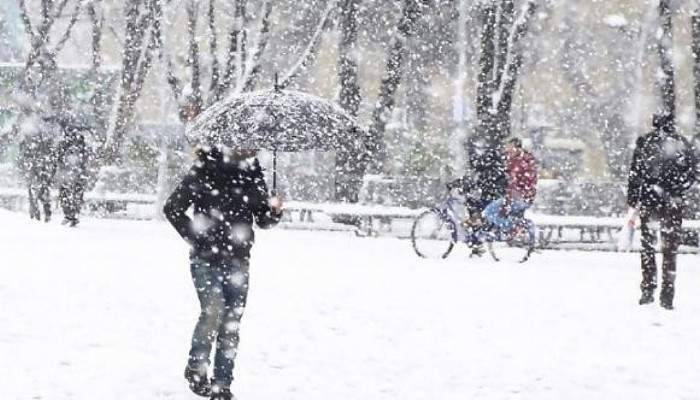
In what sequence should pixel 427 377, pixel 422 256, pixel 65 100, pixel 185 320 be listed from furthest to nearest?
pixel 65 100 < pixel 422 256 < pixel 185 320 < pixel 427 377

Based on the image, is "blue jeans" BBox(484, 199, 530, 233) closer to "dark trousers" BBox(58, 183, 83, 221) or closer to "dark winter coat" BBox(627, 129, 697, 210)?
"dark winter coat" BBox(627, 129, 697, 210)

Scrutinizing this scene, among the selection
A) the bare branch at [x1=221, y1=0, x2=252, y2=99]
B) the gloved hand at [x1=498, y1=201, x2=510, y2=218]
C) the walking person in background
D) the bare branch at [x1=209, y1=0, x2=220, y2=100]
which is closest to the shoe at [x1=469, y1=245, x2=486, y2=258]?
the gloved hand at [x1=498, y1=201, x2=510, y2=218]

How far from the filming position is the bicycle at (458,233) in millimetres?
15914

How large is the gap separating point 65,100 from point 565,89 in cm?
2108

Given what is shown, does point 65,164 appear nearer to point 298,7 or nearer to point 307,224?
point 307,224

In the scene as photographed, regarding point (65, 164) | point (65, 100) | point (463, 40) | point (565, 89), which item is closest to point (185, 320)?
point (65, 164)

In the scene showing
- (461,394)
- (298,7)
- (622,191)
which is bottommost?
(461,394)

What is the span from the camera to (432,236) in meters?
16.3

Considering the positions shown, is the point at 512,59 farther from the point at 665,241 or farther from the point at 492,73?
the point at 665,241

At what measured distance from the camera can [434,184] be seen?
2145 cm

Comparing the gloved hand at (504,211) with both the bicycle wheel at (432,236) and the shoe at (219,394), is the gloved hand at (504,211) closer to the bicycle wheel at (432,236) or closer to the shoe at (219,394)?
the bicycle wheel at (432,236)

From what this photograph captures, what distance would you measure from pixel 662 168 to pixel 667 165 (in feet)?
0.22

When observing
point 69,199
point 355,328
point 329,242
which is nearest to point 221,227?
point 355,328

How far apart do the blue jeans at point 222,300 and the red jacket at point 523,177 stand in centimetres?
983
